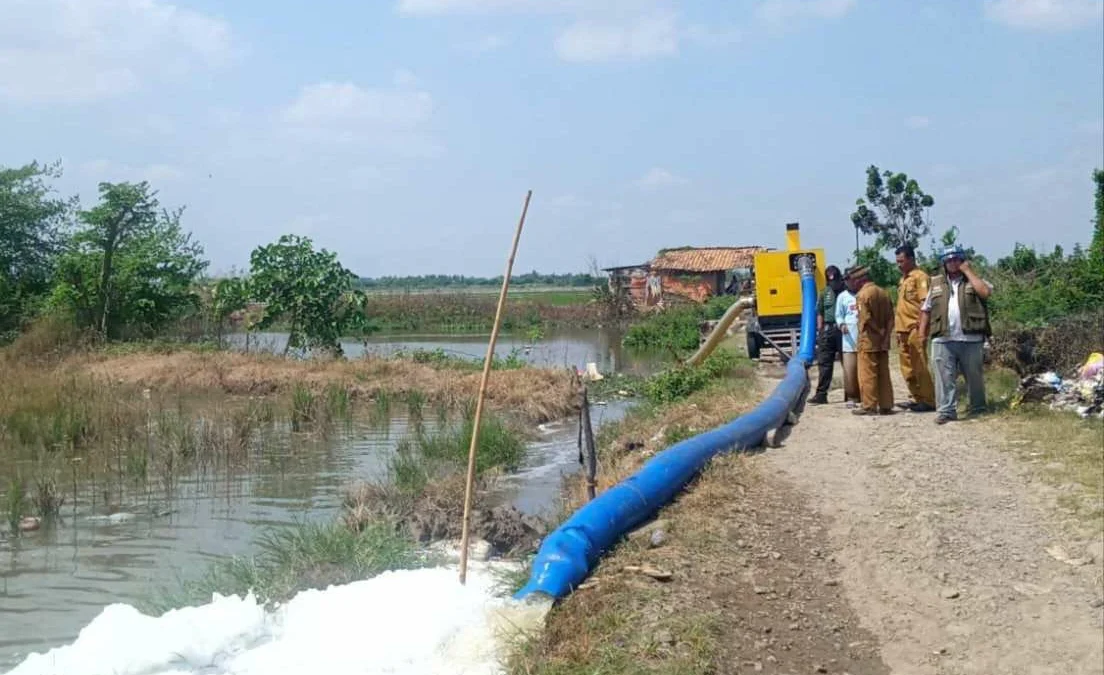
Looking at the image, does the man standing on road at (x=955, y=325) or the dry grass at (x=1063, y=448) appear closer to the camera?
the dry grass at (x=1063, y=448)

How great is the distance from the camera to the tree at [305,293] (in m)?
25.4

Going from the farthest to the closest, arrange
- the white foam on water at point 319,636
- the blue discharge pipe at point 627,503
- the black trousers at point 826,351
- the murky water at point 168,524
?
the black trousers at point 826,351 < the murky water at point 168,524 < the blue discharge pipe at point 627,503 < the white foam on water at point 319,636

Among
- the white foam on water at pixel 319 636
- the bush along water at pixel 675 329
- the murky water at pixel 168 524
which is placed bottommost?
the murky water at pixel 168 524

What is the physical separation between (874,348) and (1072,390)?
1784mm

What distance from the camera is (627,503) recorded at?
6852mm

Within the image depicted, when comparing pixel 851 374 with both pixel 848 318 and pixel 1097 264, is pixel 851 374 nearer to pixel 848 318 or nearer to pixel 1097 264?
pixel 848 318

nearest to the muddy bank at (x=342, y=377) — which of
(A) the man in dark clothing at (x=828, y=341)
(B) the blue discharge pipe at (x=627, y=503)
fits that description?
(A) the man in dark clothing at (x=828, y=341)

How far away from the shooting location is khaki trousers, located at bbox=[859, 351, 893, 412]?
10.3 metres

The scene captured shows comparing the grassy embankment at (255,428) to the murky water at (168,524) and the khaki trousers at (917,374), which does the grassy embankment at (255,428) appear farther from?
the khaki trousers at (917,374)

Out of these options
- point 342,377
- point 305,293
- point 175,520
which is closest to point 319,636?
point 175,520

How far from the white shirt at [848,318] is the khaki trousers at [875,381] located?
1.89ft

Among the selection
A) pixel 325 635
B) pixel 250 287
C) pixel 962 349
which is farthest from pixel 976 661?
pixel 250 287

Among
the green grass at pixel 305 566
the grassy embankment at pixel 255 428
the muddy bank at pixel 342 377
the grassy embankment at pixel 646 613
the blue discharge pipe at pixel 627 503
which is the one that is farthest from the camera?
the muddy bank at pixel 342 377

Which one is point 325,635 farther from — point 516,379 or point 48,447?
point 516,379
